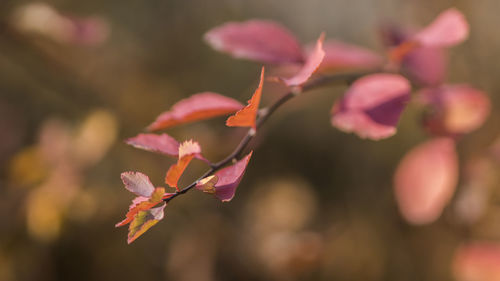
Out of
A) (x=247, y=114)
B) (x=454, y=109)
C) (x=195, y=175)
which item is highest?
(x=247, y=114)

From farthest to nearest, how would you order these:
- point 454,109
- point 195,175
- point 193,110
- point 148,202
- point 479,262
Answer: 1. point 195,175
2. point 479,262
3. point 454,109
4. point 193,110
5. point 148,202

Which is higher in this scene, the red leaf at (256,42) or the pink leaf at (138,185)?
the red leaf at (256,42)

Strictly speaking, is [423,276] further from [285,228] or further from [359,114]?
[359,114]

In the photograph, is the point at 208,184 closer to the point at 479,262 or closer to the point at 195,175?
the point at 479,262

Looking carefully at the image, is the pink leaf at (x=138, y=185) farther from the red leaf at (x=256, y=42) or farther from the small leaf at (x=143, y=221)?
the red leaf at (x=256, y=42)

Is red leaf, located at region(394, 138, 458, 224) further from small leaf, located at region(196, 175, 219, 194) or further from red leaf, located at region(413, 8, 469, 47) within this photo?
small leaf, located at region(196, 175, 219, 194)

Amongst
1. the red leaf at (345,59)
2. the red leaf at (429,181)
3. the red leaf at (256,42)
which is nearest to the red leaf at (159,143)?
the red leaf at (256,42)

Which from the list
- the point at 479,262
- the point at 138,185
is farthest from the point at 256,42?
the point at 479,262
